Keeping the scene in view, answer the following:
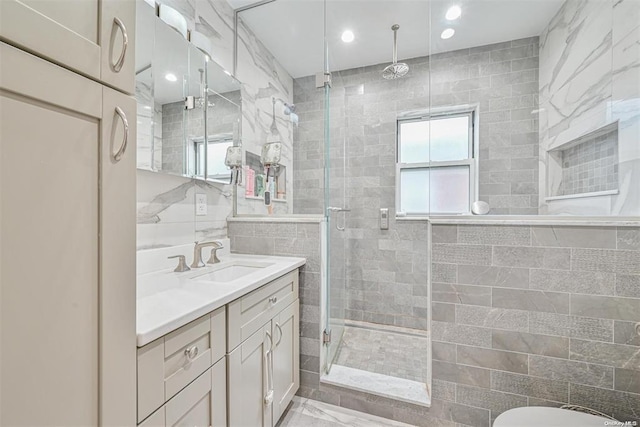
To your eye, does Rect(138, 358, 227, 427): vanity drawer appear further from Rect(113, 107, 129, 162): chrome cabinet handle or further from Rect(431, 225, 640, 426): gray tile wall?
Rect(431, 225, 640, 426): gray tile wall

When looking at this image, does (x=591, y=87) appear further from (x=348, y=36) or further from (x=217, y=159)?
(x=217, y=159)

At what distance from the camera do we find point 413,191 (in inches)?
99.3

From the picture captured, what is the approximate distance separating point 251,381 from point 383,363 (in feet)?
3.80

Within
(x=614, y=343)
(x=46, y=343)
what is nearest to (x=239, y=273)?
(x=46, y=343)

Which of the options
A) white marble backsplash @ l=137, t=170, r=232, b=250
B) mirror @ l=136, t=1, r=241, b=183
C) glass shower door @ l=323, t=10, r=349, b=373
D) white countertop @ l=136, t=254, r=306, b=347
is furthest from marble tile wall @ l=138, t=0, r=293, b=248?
glass shower door @ l=323, t=10, r=349, b=373

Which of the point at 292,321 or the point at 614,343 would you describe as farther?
the point at 292,321

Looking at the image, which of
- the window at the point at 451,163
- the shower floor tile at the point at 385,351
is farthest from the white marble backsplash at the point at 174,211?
the window at the point at 451,163

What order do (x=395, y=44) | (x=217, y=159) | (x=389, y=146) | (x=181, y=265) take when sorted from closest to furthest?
(x=181, y=265)
(x=217, y=159)
(x=395, y=44)
(x=389, y=146)

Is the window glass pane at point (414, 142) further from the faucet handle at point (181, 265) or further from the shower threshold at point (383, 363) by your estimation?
the faucet handle at point (181, 265)

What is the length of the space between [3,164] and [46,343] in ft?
1.09

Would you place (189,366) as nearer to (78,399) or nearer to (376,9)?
(78,399)

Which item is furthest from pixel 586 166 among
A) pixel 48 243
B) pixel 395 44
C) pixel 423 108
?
pixel 48 243

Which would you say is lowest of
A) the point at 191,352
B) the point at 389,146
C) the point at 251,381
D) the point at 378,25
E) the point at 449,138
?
the point at 251,381

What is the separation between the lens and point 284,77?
2.31 m
